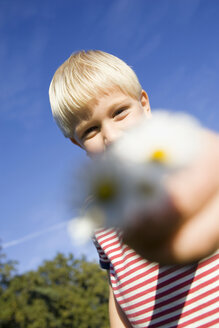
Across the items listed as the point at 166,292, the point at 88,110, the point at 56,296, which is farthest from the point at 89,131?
the point at 56,296

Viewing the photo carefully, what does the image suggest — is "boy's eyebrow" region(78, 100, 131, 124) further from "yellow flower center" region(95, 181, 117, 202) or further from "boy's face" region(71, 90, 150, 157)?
"yellow flower center" region(95, 181, 117, 202)

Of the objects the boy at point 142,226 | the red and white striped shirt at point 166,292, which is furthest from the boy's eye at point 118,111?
the red and white striped shirt at point 166,292

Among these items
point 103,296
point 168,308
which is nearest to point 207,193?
point 168,308

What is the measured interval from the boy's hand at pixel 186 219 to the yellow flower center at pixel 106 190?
Result: 39 mm

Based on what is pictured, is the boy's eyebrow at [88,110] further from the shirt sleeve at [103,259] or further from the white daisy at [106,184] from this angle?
the shirt sleeve at [103,259]

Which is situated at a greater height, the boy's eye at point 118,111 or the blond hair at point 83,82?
the blond hair at point 83,82

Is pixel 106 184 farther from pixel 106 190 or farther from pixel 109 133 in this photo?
pixel 109 133

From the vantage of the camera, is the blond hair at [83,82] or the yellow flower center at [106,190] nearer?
the yellow flower center at [106,190]

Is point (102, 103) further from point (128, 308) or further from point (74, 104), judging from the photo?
point (128, 308)

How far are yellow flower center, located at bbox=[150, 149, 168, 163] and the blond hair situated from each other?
443 mm

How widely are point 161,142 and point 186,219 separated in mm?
104

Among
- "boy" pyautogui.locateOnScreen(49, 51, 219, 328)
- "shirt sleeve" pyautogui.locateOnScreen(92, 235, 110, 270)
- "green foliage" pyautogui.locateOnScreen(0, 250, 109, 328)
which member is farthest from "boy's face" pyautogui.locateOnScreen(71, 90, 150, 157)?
"green foliage" pyautogui.locateOnScreen(0, 250, 109, 328)

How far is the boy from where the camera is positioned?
13.9 inches

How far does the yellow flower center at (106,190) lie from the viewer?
1.00 ft
